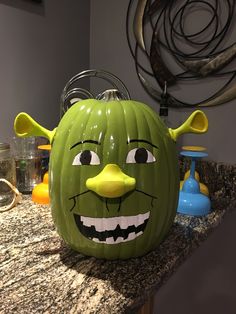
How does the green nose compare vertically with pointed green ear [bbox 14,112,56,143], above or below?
below

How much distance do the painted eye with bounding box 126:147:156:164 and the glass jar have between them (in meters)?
0.53

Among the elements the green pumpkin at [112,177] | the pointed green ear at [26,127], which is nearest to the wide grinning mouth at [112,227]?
the green pumpkin at [112,177]

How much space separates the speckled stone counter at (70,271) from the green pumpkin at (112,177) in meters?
0.04

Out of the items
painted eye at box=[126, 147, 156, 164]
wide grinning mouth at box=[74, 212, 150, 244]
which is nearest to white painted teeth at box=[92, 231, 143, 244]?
wide grinning mouth at box=[74, 212, 150, 244]

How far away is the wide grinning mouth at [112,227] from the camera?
49cm

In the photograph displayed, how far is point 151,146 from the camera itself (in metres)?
0.49

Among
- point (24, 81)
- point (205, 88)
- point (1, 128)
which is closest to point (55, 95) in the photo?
point (24, 81)

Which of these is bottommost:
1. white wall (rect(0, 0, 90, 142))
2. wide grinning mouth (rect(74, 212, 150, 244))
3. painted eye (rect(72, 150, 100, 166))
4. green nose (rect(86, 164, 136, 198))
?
wide grinning mouth (rect(74, 212, 150, 244))

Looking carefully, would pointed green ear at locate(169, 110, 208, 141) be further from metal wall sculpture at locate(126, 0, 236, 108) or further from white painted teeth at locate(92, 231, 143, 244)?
metal wall sculpture at locate(126, 0, 236, 108)

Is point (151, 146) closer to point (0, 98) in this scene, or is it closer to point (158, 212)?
point (158, 212)

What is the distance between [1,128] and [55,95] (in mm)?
262

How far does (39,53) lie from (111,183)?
0.74 meters

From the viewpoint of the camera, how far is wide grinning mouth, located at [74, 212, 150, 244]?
0.49m

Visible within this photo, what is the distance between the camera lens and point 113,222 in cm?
49
